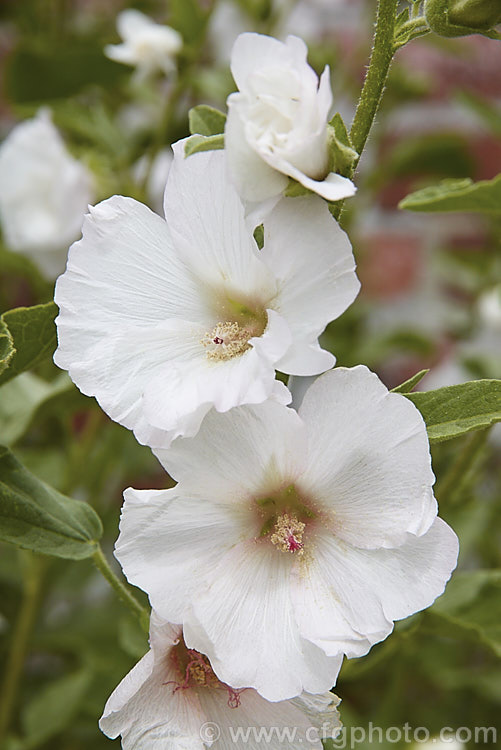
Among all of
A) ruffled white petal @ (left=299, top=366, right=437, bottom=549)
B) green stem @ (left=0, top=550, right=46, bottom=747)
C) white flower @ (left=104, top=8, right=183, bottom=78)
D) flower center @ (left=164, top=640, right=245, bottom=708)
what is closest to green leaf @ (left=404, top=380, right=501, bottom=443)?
ruffled white petal @ (left=299, top=366, right=437, bottom=549)

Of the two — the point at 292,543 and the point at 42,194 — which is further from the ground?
the point at 292,543

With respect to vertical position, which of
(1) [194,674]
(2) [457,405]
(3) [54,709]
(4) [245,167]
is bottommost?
(3) [54,709]

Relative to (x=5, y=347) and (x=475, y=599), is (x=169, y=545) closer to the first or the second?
(x=5, y=347)

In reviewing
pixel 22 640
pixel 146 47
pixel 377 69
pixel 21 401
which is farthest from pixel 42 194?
pixel 377 69

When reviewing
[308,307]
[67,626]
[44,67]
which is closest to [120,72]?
[44,67]

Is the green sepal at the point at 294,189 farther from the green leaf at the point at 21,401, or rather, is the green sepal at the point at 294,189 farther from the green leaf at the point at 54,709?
the green leaf at the point at 54,709

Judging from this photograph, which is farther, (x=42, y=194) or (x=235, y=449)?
(x=42, y=194)
